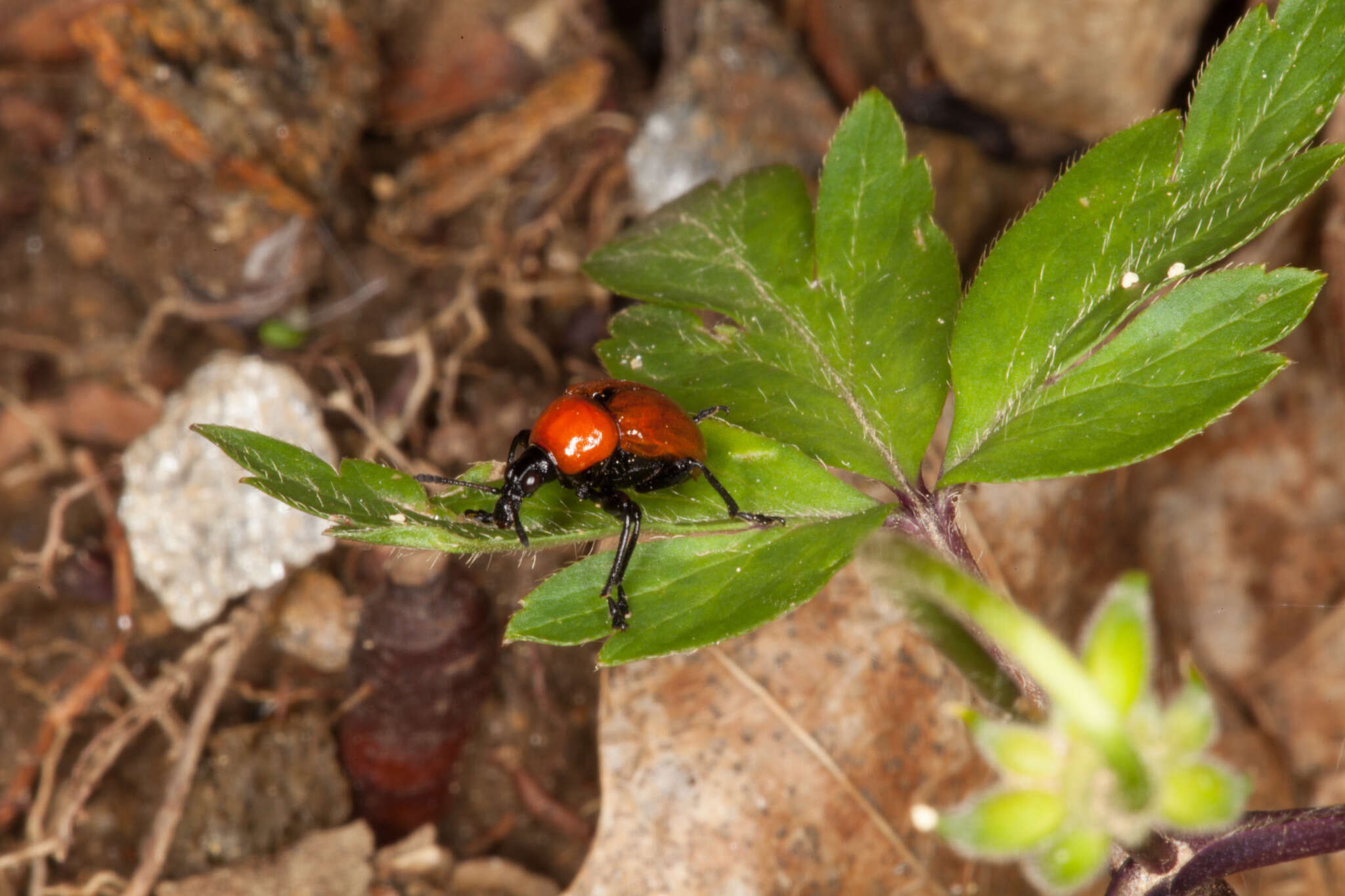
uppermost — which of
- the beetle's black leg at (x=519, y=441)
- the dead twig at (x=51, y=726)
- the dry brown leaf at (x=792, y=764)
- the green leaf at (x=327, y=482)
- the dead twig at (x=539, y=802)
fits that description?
the green leaf at (x=327, y=482)

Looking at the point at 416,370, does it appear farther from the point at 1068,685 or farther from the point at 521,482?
the point at 1068,685

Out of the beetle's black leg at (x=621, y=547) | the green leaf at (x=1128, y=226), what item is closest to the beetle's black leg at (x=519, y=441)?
the beetle's black leg at (x=621, y=547)

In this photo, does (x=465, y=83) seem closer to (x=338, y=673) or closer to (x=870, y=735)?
(x=338, y=673)

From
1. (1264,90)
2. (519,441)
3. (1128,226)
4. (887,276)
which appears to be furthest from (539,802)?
(1264,90)

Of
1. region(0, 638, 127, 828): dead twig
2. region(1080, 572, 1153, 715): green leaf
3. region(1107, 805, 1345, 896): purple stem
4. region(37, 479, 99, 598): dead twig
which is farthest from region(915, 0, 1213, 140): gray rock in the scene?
region(0, 638, 127, 828): dead twig

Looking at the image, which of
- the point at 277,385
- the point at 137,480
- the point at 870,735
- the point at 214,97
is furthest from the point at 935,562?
the point at 214,97

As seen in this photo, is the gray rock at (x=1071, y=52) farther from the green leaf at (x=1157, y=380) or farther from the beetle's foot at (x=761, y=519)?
the beetle's foot at (x=761, y=519)
